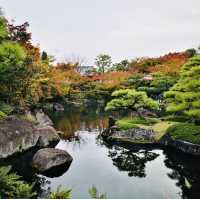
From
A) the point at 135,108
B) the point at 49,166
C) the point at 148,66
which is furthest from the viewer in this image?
the point at 148,66

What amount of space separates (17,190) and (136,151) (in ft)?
41.1

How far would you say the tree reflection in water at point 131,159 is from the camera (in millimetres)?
11984

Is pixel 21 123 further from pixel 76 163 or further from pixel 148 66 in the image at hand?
pixel 148 66

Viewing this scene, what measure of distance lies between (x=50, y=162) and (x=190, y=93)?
8.00 m

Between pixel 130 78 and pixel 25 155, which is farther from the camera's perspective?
pixel 130 78

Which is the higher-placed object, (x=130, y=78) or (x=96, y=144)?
(x=130, y=78)

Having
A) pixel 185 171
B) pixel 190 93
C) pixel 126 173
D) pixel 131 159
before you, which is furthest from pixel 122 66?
pixel 126 173

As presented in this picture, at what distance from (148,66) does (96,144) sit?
88.5ft

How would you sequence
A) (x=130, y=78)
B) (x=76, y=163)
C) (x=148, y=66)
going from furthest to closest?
(x=148, y=66) < (x=130, y=78) < (x=76, y=163)

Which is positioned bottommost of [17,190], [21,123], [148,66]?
[21,123]

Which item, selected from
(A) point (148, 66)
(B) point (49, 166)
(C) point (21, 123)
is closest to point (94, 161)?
(B) point (49, 166)

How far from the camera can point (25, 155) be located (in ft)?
42.5

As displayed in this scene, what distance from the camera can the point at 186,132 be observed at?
1431cm

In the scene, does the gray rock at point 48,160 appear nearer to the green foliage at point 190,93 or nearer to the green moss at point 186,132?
the green moss at point 186,132
